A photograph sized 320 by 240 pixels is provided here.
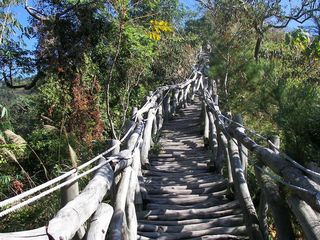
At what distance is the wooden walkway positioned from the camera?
469cm

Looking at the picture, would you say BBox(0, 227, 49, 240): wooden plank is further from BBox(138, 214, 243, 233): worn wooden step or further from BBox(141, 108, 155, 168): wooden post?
BBox(141, 108, 155, 168): wooden post

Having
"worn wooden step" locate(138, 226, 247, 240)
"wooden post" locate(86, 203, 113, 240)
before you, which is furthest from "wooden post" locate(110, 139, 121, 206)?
"worn wooden step" locate(138, 226, 247, 240)

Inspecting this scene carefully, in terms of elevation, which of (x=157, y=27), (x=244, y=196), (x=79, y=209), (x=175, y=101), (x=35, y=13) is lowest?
(x=244, y=196)

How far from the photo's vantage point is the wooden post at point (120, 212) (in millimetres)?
2966

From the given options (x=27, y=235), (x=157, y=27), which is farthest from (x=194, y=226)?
(x=157, y=27)

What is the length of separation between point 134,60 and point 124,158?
8.19 m

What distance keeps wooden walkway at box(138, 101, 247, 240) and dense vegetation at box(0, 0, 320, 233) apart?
122 cm

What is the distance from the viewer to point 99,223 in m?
2.45

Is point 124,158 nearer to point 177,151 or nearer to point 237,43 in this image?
point 177,151

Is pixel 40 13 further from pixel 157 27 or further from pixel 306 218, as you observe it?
pixel 306 218

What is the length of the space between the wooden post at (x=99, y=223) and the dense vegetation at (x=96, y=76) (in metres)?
2.94

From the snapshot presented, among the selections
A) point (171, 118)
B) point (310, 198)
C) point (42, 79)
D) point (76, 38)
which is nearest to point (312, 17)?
point (171, 118)

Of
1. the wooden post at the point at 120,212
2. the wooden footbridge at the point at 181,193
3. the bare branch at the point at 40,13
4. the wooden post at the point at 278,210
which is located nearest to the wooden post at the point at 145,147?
the wooden footbridge at the point at 181,193

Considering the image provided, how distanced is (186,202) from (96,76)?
6.03 m
